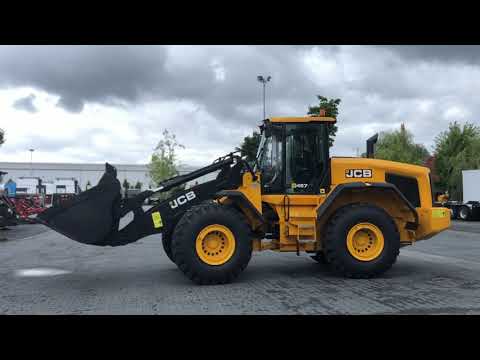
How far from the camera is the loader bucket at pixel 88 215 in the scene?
8.37 m

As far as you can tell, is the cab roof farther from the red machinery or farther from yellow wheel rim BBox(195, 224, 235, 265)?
the red machinery

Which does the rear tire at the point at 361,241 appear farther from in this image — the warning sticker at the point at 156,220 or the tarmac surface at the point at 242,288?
the warning sticker at the point at 156,220

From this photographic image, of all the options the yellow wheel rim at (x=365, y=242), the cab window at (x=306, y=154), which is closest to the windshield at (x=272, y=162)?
the cab window at (x=306, y=154)

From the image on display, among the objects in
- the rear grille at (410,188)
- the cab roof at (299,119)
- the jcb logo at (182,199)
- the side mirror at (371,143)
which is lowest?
the jcb logo at (182,199)

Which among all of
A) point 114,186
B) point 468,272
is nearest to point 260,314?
point 114,186

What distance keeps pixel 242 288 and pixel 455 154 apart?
1783 inches

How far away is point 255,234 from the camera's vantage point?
30.5 feet

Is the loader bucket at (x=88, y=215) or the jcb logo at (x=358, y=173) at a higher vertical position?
the jcb logo at (x=358, y=173)

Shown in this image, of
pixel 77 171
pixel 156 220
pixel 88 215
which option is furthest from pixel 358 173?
pixel 77 171

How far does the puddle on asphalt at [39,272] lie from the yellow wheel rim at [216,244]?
3.26m

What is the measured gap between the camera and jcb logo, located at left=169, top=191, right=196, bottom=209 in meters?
8.98

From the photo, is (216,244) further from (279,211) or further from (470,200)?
(470,200)

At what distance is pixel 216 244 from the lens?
8.54 m
